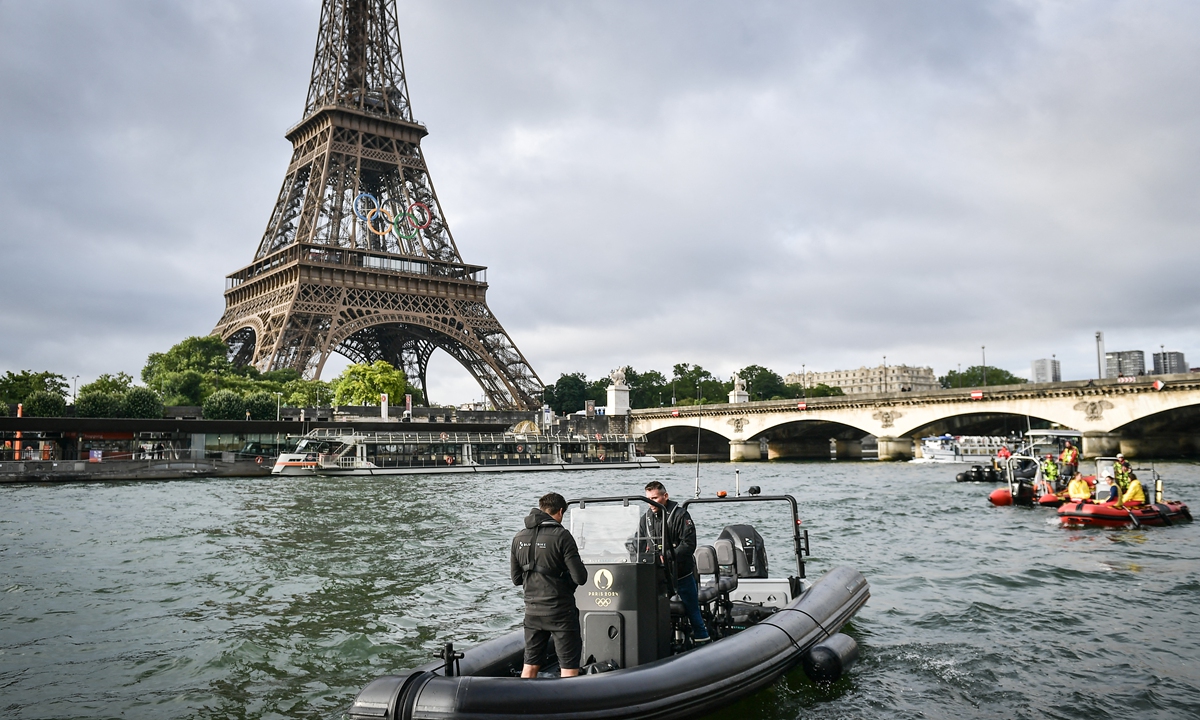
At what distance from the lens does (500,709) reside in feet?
21.5

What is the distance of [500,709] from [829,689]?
4352mm

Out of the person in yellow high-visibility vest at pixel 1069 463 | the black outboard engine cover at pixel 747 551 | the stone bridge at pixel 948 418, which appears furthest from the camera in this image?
the stone bridge at pixel 948 418

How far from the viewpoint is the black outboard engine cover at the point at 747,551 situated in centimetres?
1138

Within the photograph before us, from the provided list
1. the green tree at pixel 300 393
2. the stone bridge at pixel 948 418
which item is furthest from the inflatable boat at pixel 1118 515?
the green tree at pixel 300 393

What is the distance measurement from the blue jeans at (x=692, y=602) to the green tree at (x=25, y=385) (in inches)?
3019

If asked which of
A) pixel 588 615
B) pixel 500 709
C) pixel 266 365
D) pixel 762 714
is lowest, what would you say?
pixel 762 714

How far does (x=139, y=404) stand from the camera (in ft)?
205

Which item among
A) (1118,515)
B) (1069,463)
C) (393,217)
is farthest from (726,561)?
(393,217)

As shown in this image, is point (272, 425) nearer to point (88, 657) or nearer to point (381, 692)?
point (88, 657)

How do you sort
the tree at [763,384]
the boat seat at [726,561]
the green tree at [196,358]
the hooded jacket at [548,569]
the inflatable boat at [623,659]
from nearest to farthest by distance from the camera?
the inflatable boat at [623,659], the hooded jacket at [548,569], the boat seat at [726,561], the green tree at [196,358], the tree at [763,384]

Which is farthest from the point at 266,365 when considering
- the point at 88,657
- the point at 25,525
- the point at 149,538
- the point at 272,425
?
A: the point at 88,657

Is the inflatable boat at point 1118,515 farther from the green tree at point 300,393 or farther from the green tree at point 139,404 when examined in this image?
the green tree at point 139,404

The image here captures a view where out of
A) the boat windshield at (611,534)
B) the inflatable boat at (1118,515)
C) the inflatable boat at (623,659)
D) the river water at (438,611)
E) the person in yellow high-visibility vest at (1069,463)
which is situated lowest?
the river water at (438,611)

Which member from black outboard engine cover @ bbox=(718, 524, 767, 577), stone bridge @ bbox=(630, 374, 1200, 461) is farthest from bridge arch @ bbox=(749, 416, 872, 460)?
black outboard engine cover @ bbox=(718, 524, 767, 577)
